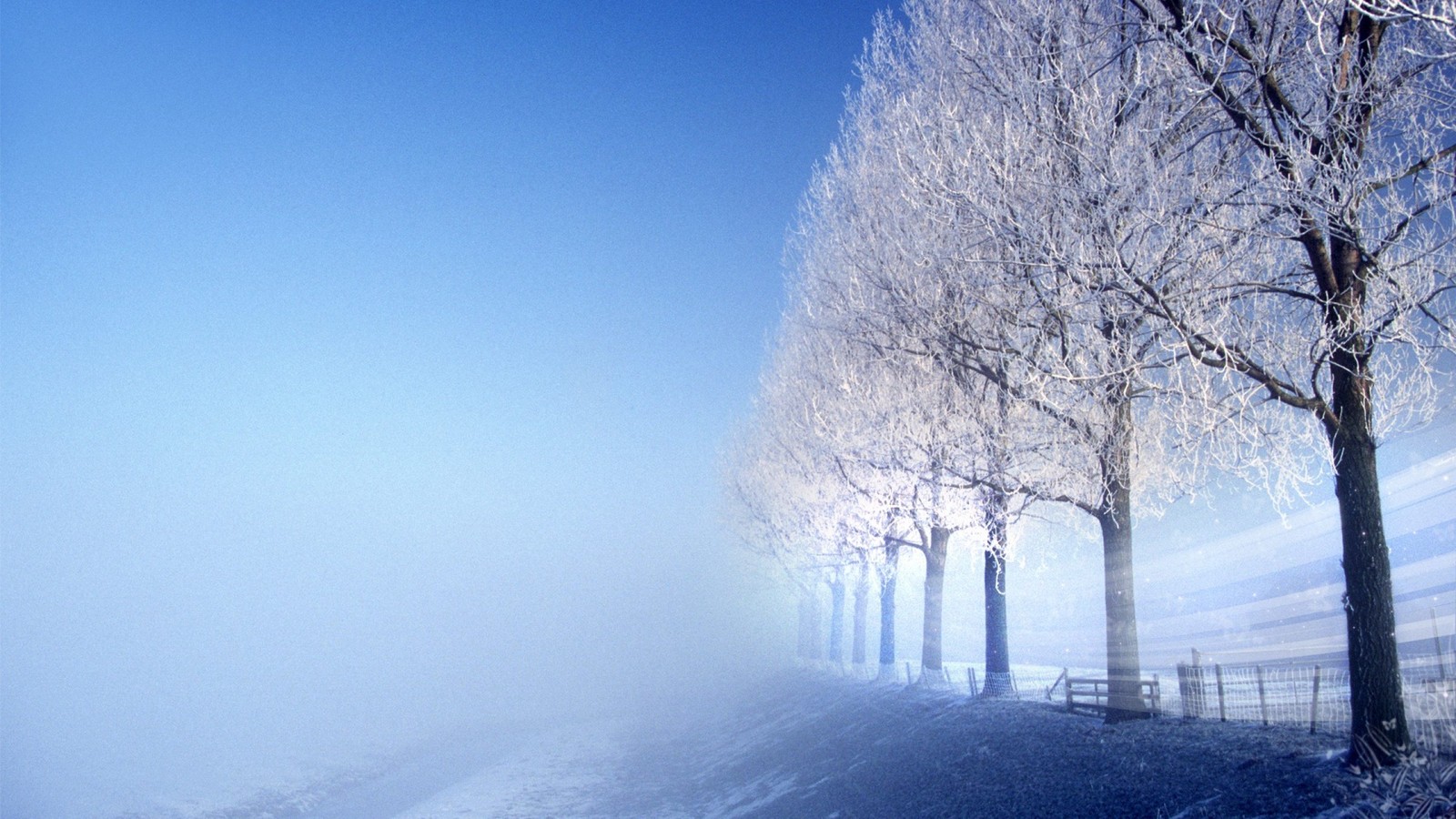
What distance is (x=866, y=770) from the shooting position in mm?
12750

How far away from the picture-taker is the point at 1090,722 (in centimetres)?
1056

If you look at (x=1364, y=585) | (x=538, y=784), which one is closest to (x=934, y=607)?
(x=1364, y=585)

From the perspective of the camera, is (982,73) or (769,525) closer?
(982,73)

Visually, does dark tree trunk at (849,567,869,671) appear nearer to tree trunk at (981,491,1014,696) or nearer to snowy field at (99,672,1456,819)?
Result: snowy field at (99,672,1456,819)

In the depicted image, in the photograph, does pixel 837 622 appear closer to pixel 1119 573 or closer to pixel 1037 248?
pixel 1119 573

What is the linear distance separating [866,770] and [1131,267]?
32.7ft

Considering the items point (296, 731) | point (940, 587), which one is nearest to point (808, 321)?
point (940, 587)

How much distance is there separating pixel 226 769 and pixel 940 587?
28.4 metres

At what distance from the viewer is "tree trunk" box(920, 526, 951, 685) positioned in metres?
17.5

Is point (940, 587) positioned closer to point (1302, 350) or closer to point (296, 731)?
point (1302, 350)

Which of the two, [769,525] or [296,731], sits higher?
[769,525]

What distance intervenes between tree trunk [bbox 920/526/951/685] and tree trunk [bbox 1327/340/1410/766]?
423 inches

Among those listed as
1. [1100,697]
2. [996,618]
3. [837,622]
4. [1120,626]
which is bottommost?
[837,622]

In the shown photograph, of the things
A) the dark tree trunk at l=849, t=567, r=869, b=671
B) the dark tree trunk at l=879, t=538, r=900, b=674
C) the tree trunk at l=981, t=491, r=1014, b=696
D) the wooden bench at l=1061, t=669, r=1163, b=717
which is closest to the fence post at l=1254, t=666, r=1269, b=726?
the wooden bench at l=1061, t=669, r=1163, b=717
